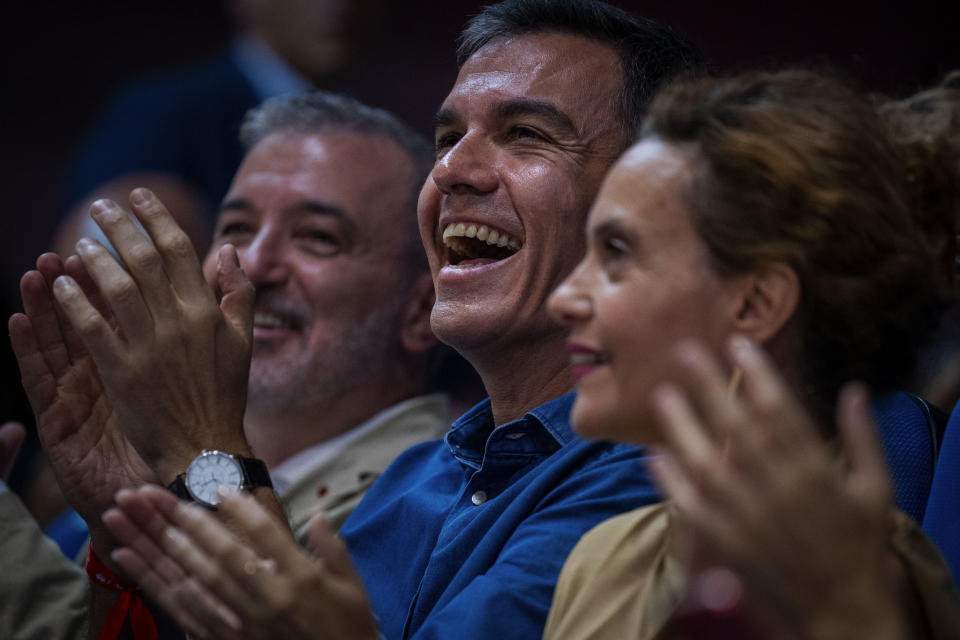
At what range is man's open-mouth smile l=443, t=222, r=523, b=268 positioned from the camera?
1.52m

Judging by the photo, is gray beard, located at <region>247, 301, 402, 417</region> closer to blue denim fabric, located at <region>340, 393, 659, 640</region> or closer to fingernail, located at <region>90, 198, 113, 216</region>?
blue denim fabric, located at <region>340, 393, 659, 640</region>

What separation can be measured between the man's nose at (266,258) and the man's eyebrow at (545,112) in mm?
752

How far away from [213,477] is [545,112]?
0.65 m

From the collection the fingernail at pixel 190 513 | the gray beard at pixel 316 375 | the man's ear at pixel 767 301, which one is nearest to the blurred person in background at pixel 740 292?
the man's ear at pixel 767 301

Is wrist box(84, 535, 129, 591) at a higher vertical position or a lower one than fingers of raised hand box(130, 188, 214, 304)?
lower

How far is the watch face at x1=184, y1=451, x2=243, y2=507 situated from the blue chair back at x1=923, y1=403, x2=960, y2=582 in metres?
0.78

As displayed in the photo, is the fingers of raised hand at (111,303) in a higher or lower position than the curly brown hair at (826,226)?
lower

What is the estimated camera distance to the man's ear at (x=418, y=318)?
2.29 m

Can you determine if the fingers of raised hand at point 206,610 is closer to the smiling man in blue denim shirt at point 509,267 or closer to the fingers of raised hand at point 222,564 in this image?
the fingers of raised hand at point 222,564

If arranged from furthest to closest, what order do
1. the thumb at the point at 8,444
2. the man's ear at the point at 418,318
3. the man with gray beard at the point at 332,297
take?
1. the man's ear at the point at 418,318
2. the man with gray beard at the point at 332,297
3. the thumb at the point at 8,444

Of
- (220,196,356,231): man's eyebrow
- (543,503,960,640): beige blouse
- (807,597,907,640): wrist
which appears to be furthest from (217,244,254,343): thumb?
(807,597,907,640): wrist

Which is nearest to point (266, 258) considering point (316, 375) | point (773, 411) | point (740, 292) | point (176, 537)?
point (316, 375)

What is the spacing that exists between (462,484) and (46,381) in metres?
0.61

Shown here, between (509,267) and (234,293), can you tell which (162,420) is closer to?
(234,293)
